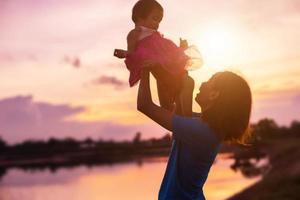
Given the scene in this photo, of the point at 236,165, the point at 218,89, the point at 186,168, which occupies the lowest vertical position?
the point at 236,165

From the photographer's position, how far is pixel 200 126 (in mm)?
3100

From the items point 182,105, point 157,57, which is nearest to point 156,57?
point 157,57

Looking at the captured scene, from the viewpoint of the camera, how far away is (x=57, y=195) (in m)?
46.0

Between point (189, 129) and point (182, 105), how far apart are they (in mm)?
Answer: 315

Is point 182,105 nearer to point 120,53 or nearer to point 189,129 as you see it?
point 189,129

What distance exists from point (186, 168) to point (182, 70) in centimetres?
61

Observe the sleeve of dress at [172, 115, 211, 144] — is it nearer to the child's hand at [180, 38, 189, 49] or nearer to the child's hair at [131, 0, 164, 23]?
the child's hand at [180, 38, 189, 49]

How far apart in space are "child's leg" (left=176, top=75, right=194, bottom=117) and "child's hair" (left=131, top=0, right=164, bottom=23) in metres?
0.49

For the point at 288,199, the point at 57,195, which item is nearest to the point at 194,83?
the point at 288,199

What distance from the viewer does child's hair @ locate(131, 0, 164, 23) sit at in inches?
135

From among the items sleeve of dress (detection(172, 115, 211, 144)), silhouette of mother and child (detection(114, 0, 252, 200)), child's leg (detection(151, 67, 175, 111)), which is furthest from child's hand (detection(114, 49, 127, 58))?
sleeve of dress (detection(172, 115, 211, 144))

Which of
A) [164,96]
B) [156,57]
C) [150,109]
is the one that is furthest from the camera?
[164,96]

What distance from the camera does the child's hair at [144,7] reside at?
343 cm

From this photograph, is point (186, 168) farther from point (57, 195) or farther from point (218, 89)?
point (57, 195)
